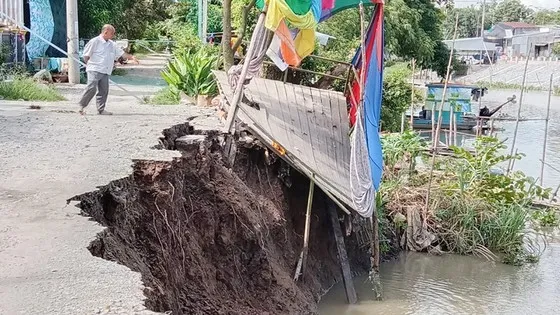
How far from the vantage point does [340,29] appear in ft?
64.6

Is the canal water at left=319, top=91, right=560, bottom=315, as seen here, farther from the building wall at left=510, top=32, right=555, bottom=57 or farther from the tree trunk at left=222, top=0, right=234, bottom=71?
the building wall at left=510, top=32, right=555, bottom=57

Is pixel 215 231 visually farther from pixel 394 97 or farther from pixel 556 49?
pixel 556 49

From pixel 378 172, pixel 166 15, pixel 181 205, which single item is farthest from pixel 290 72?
pixel 166 15

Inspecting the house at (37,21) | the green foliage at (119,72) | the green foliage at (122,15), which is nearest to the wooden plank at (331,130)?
the house at (37,21)

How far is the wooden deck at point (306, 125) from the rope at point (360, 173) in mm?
133

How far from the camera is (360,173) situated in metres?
8.38

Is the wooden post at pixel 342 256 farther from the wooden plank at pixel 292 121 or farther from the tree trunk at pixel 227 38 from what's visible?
the tree trunk at pixel 227 38

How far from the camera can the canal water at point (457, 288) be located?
9.52 meters

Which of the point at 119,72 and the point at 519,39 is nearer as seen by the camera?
the point at 119,72

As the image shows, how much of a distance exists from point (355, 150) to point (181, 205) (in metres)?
2.54

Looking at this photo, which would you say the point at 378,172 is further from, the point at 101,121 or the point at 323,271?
the point at 101,121

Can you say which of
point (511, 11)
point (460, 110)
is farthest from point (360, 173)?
point (511, 11)

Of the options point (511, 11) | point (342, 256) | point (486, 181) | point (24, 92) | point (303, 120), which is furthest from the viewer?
point (511, 11)

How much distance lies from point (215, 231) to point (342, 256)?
2837mm
